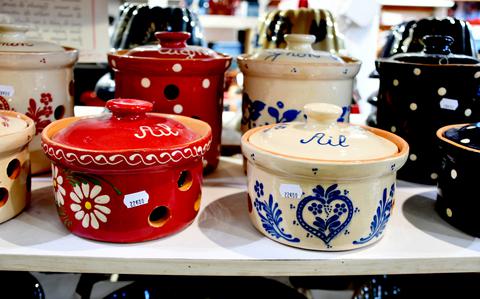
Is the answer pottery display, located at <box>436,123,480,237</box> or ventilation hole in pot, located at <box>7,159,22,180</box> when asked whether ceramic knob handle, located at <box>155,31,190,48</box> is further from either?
pottery display, located at <box>436,123,480,237</box>

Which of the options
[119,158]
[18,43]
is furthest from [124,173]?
[18,43]

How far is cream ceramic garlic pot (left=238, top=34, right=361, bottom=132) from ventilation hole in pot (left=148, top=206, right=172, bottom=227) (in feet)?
0.94

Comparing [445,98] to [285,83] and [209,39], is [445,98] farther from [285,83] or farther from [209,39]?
[209,39]

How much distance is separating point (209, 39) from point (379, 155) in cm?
397

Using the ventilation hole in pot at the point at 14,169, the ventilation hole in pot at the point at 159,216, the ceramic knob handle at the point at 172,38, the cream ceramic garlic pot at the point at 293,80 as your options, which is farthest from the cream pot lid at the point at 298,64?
the ventilation hole in pot at the point at 14,169

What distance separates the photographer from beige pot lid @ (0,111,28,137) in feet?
2.27

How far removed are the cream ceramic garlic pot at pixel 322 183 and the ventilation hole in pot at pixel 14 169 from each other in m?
0.34

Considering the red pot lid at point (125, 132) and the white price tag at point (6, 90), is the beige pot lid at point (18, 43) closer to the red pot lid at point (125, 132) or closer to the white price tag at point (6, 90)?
the white price tag at point (6, 90)

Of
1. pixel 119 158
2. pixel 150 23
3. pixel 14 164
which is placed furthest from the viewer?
pixel 150 23

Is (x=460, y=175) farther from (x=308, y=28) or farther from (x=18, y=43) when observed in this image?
(x=18, y=43)

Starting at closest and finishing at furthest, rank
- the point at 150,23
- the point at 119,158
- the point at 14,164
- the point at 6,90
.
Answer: the point at 119,158, the point at 14,164, the point at 6,90, the point at 150,23

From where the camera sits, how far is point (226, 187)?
0.90 meters

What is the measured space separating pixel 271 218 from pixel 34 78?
49cm

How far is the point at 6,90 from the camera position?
825 millimetres
